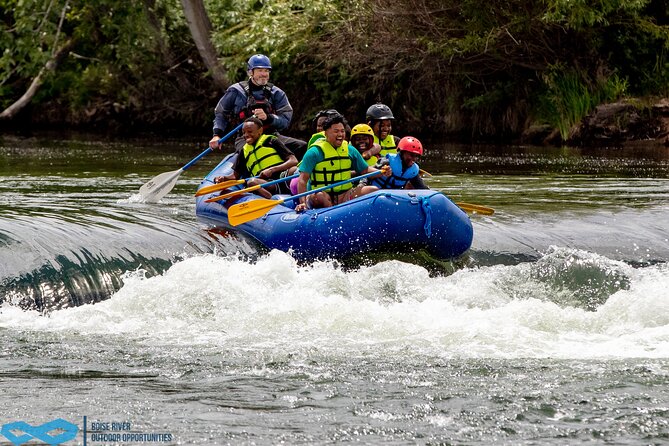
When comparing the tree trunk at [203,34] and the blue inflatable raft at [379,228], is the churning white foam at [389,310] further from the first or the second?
the tree trunk at [203,34]

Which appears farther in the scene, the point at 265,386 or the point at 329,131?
the point at 329,131

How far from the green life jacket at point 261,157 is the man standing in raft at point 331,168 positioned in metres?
1.10

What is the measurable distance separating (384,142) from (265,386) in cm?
489

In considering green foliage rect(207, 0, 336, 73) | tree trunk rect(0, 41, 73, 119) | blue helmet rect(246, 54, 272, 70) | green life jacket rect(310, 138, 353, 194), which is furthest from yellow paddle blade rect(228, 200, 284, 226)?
tree trunk rect(0, 41, 73, 119)

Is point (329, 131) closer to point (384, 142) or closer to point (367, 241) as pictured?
point (367, 241)

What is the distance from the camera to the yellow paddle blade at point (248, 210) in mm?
9281

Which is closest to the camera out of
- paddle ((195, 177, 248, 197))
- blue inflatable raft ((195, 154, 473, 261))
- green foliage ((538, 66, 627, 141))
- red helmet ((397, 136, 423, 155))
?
blue inflatable raft ((195, 154, 473, 261))

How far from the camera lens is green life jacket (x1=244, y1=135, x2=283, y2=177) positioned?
1033cm

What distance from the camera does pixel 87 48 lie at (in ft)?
91.4

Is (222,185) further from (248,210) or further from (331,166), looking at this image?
(331,166)

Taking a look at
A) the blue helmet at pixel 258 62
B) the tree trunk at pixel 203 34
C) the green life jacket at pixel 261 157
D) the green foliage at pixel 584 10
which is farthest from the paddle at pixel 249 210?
the tree trunk at pixel 203 34

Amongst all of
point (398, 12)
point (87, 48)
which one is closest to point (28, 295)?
point (398, 12)

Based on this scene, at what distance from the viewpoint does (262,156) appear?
1033cm

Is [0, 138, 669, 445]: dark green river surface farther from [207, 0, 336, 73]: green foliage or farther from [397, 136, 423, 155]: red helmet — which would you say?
[207, 0, 336, 73]: green foliage
